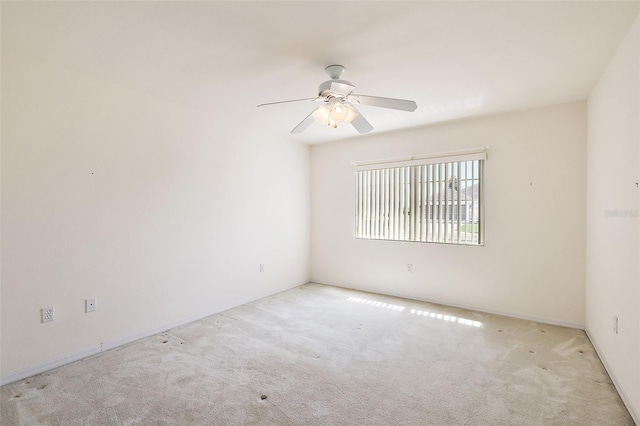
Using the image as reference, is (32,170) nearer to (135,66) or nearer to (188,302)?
(135,66)

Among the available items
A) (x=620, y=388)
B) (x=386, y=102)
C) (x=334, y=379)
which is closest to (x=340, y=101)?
(x=386, y=102)

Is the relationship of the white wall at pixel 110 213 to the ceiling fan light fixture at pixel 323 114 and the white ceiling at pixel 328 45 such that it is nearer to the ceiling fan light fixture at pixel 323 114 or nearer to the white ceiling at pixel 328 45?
the white ceiling at pixel 328 45

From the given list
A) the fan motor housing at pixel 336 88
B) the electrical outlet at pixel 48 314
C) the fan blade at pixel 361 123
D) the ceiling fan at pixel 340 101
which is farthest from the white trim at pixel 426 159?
the electrical outlet at pixel 48 314

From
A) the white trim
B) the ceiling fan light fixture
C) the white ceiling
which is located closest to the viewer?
the white ceiling

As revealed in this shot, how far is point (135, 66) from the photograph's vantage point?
8.00 feet

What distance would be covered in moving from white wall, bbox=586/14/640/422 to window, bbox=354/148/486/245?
3.70ft

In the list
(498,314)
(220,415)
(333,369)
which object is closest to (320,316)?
(333,369)

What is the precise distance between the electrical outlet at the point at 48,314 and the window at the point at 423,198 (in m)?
3.64

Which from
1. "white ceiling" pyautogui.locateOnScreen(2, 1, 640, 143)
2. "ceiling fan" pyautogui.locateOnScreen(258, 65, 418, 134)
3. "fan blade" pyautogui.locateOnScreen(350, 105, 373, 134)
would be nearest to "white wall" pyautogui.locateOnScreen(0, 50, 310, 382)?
"white ceiling" pyautogui.locateOnScreen(2, 1, 640, 143)

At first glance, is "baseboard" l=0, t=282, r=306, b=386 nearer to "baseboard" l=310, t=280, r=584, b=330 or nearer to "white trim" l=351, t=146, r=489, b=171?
"baseboard" l=310, t=280, r=584, b=330

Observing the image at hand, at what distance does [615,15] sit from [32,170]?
158 inches

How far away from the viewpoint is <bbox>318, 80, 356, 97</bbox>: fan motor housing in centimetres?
216

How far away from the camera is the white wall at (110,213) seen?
2.23 m

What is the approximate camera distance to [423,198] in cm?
414
